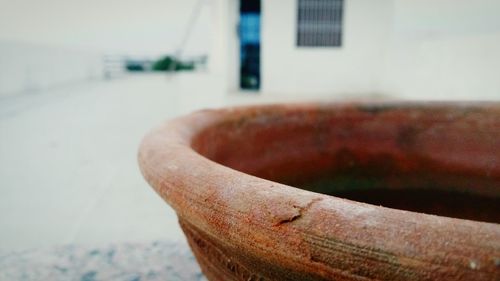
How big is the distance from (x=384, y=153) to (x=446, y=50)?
3639 mm

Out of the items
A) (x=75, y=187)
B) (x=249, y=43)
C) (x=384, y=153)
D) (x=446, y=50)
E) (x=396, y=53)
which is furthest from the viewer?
(x=249, y=43)

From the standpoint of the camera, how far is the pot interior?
3.31 ft

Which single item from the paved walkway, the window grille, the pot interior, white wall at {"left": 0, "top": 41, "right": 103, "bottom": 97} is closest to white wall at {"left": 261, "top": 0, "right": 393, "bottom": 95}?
the window grille

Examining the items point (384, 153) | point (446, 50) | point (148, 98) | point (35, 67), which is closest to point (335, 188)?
point (384, 153)

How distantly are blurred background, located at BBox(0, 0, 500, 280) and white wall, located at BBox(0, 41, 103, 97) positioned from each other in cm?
4

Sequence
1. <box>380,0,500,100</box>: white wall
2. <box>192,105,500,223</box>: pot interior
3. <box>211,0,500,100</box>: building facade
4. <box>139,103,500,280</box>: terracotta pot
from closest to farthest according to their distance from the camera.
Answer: <box>139,103,500,280</box>: terracotta pot < <box>192,105,500,223</box>: pot interior < <box>380,0,500,100</box>: white wall < <box>211,0,500,100</box>: building facade

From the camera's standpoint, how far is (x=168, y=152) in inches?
22.5

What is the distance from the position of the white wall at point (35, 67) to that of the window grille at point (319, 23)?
17.6 ft

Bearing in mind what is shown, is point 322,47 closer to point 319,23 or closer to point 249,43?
point 319,23

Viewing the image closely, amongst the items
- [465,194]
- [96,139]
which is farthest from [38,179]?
[465,194]

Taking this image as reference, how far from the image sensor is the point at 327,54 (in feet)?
24.2

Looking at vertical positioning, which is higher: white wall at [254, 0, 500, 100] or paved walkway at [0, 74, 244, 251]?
white wall at [254, 0, 500, 100]

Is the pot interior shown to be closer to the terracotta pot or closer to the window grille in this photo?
the terracotta pot

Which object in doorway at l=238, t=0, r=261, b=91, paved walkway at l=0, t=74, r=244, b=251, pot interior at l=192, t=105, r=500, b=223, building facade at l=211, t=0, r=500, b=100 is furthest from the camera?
doorway at l=238, t=0, r=261, b=91
